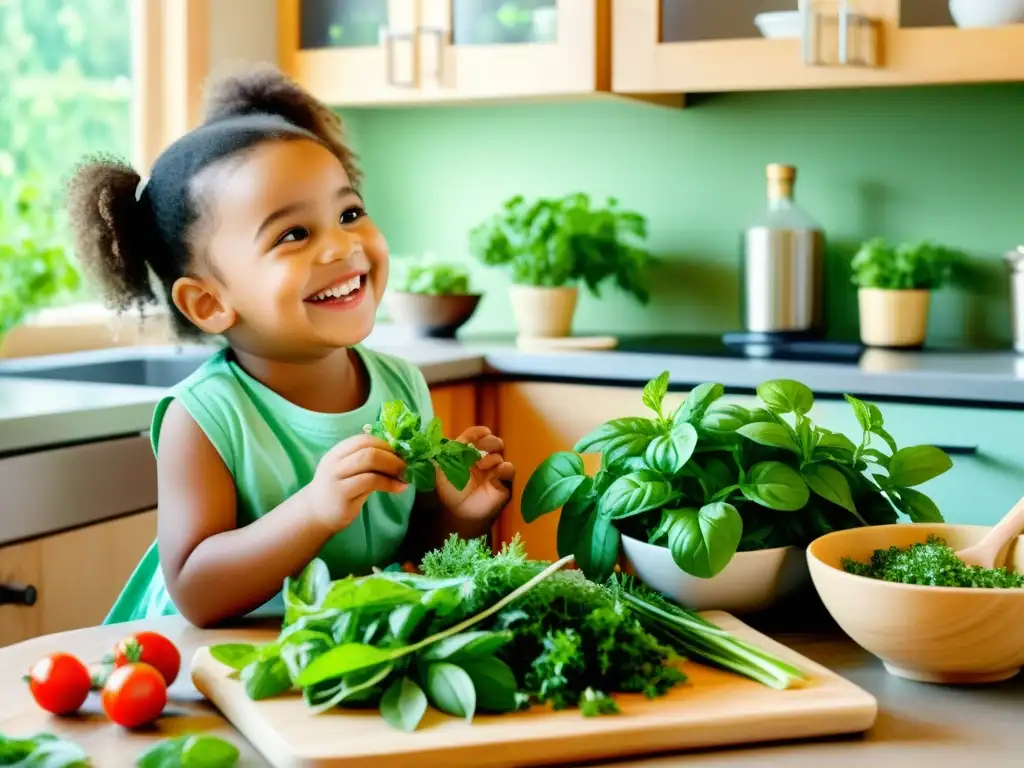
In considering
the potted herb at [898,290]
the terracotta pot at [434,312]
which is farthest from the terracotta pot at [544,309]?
the potted herb at [898,290]

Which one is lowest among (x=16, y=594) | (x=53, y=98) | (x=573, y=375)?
(x=16, y=594)

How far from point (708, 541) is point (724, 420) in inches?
4.9

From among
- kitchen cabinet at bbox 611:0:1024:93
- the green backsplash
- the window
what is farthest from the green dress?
the green backsplash

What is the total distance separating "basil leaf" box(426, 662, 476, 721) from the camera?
818 mm

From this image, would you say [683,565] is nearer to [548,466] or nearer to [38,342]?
[548,466]

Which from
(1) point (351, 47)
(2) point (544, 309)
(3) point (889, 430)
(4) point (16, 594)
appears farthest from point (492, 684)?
(1) point (351, 47)

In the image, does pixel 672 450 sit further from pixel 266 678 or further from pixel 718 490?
pixel 266 678

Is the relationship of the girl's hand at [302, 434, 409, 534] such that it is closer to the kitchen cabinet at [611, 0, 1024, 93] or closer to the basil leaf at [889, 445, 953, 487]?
the basil leaf at [889, 445, 953, 487]

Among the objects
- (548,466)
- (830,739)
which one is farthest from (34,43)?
(830,739)

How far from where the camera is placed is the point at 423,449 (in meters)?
1.05

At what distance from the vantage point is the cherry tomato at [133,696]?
0.85 metres

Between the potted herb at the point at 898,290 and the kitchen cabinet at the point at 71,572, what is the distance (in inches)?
57.7

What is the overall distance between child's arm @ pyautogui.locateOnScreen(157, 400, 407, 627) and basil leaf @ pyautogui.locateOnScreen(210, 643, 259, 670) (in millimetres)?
184

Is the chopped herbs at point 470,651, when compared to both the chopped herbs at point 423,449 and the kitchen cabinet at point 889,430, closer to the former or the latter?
the chopped herbs at point 423,449
